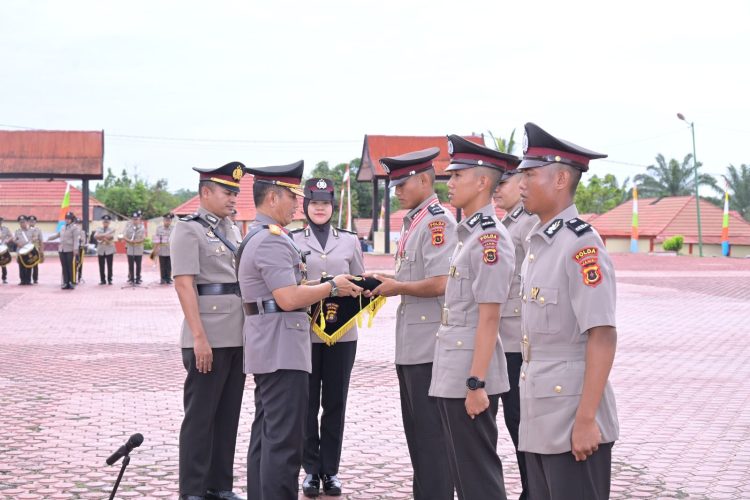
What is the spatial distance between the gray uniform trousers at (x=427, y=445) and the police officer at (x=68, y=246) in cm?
2003

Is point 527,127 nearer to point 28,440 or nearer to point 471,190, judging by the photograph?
point 471,190

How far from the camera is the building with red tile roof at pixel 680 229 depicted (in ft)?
202

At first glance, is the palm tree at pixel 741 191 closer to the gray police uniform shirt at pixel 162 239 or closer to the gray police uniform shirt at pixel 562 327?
the gray police uniform shirt at pixel 162 239

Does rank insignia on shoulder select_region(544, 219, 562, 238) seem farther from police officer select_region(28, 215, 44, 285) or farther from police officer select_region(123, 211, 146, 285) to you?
police officer select_region(28, 215, 44, 285)

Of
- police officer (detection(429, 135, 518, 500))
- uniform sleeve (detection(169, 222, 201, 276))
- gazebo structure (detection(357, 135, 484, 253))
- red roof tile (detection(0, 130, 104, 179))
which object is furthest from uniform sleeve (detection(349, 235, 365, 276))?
gazebo structure (detection(357, 135, 484, 253))

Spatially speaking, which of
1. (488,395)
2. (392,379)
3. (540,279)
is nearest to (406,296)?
(488,395)

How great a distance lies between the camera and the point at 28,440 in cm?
696

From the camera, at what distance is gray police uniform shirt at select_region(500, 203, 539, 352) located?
5.25 meters

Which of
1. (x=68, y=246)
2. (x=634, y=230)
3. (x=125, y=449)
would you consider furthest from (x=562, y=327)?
(x=634, y=230)

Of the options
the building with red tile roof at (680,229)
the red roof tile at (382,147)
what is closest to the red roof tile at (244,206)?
the red roof tile at (382,147)

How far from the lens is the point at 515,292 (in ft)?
17.7

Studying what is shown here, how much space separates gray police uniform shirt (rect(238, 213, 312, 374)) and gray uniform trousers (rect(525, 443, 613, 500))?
5.58ft

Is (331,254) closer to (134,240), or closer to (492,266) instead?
(492,266)

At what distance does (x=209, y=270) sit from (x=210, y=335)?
0.38 metres
